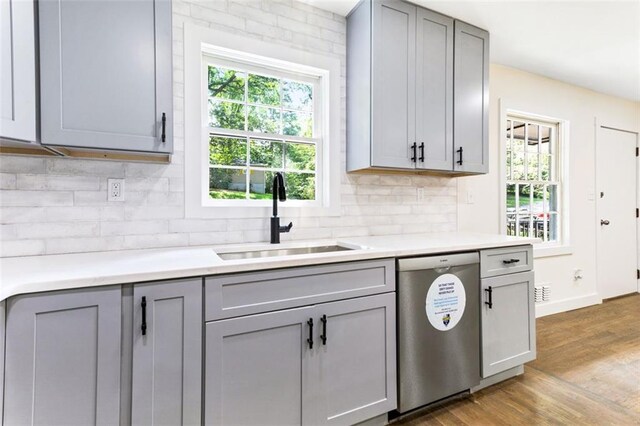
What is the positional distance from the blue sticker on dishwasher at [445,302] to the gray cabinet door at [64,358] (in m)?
1.51

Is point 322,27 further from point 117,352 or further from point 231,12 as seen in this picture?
point 117,352

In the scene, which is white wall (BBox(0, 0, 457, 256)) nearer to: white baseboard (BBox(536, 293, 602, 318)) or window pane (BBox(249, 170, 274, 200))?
window pane (BBox(249, 170, 274, 200))

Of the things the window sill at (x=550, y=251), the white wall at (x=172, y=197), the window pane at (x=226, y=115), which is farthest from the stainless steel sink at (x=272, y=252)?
the window sill at (x=550, y=251)

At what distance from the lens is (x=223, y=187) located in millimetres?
2072

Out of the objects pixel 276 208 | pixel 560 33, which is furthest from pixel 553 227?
pixel 276 208

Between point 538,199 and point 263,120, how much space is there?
3113 millimetres

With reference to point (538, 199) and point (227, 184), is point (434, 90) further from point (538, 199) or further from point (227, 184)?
point (538, 199)

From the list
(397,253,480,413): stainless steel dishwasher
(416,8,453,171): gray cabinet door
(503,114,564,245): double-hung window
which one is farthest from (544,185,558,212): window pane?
(397,253,480,413): stainless steel dishwasher

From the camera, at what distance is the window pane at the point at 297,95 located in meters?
2.26

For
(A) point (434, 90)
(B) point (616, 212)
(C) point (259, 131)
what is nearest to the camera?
(C) point (259, 131)

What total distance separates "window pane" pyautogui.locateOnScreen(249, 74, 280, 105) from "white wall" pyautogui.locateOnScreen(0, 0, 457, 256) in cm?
24

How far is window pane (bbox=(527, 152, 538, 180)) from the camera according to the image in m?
3.43

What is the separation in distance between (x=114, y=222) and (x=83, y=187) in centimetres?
22

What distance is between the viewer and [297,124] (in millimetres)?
2297
